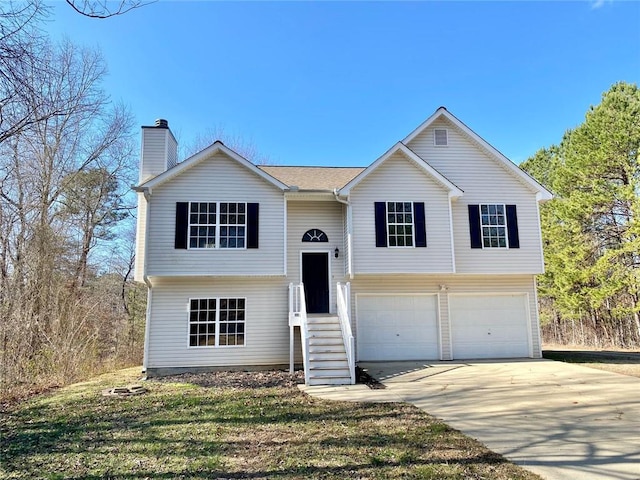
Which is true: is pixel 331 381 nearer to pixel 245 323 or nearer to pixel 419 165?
pixel 245 323

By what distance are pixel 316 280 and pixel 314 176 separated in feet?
13.3

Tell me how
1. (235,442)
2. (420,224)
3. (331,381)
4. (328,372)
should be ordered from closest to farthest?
1. (235,442)
2. (331,381)
3. (328,372)
4. (420,224)

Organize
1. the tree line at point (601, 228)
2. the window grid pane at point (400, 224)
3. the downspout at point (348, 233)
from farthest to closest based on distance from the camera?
the tree line at point (601, 228)
the window grid pane at point (400, 224)
the downspout at point (348, 233)

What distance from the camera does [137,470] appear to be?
441cm

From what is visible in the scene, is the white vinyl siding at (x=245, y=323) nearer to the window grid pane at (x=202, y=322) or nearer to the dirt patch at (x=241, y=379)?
the window grid pane at (x=202, y=322)

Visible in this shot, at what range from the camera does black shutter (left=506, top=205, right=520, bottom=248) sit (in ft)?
43.6

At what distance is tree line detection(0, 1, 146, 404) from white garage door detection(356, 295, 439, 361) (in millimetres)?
8400

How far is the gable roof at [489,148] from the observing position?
1350 cm

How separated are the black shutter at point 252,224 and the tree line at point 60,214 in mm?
4997

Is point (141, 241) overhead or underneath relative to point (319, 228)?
underneath

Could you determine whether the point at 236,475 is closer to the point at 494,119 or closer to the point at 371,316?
the point at 371,316

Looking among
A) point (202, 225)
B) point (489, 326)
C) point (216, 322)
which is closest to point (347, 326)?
point (216, 322)

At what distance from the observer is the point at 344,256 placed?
43.5 ft

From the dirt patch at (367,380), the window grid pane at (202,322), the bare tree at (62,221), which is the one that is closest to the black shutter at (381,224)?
the dirt patch at (367,380)
